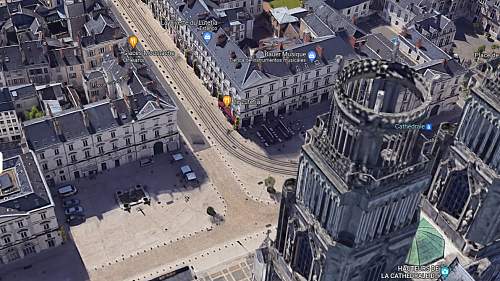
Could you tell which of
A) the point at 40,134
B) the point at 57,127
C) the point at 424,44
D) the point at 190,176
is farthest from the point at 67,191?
the point at 424,44

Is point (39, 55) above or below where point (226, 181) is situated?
above

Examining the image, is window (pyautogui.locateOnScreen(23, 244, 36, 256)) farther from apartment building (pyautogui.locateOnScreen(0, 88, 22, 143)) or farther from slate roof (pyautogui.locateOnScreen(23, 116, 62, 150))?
apartment building (pyautogui.locateOnScreen(0, 88, 22, 143))

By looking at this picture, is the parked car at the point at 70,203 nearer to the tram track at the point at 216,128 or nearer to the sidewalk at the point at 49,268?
the sidewalk at the point at 49,268

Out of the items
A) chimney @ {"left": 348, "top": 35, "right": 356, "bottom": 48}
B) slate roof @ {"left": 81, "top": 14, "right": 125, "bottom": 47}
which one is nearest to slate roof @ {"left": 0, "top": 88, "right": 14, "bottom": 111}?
slate roof @ {"left": 81, "top": 14, "right": 125, "bottom": 47}

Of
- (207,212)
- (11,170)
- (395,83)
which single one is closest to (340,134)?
(395,83)

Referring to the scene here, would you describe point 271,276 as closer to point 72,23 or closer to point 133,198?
point 133,198

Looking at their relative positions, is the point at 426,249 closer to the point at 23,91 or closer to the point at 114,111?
the point at 114,111

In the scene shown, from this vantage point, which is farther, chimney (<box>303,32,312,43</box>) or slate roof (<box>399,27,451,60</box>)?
slate roof (<box>399,27,451,60</box>)
